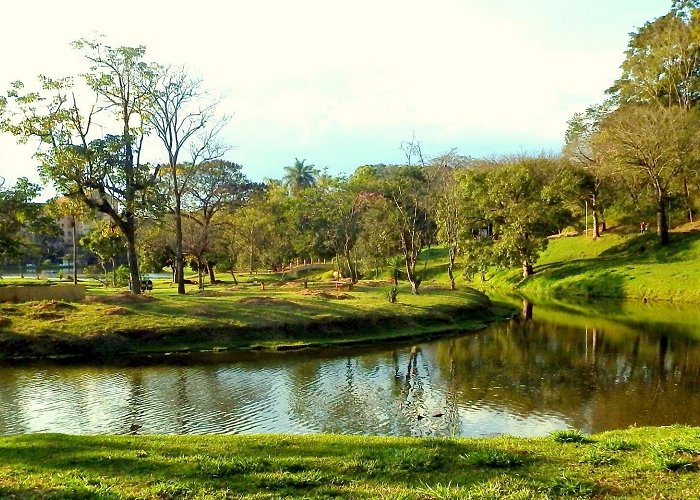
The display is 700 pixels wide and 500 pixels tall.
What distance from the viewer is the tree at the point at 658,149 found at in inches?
2489

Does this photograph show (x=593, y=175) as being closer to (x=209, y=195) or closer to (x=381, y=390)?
(x=209, y=195)

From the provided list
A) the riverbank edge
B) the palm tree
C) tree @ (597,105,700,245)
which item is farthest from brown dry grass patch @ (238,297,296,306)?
the palm tree

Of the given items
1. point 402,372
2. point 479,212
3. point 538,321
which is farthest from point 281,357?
point 479,212

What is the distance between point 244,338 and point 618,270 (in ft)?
151

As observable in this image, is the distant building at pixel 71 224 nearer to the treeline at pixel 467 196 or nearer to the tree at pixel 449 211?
the treeline at pixel 467 196

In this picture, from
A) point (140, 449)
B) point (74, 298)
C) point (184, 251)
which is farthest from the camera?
point (184, 251)

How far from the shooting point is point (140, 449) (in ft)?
38.5

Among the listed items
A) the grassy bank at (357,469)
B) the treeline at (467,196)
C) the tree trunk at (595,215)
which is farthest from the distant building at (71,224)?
the tree trunk at (595,215)

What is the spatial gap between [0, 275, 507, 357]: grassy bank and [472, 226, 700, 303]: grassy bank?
2440 cm

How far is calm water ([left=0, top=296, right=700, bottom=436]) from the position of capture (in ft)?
60.5

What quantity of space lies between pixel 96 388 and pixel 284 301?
18.1 meters

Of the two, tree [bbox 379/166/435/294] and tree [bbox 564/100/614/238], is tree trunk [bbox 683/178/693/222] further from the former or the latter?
tree [bbox 379/166/435/294]

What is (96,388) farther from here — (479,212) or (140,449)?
(479,212)

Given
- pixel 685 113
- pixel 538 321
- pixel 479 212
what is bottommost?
pixel 538 321
